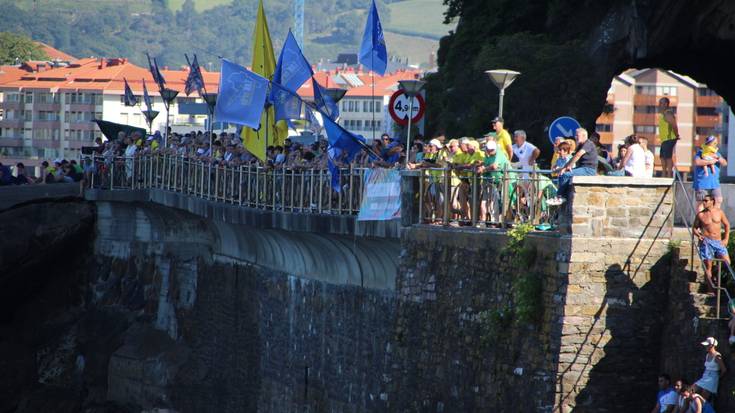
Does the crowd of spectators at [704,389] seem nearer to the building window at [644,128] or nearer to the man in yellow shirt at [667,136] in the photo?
the man in yellow shirt at [667,136]

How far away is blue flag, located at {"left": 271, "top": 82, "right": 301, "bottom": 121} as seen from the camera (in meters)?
29.2

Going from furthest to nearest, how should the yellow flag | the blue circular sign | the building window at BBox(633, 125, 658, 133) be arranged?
the building window at BBox(633, 125, 658, 133) < the yellow flag < the blue circular sign

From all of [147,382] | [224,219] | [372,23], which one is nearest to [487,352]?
[372,23]

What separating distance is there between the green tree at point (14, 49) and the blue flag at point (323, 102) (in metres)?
147

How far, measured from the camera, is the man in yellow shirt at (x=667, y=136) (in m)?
22.0

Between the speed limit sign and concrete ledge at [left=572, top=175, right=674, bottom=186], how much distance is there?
7.17 m

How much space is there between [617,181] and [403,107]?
25.0 ft

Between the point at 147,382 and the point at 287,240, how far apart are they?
27.2 feet


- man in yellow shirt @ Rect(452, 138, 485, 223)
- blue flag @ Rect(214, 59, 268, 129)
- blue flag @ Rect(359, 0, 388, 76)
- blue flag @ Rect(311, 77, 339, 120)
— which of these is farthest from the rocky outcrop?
man in yellow shirt @ Rect(452, 138, 485, 223)

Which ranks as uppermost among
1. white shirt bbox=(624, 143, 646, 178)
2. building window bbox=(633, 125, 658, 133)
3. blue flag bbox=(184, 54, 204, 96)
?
building window bbox=(633, 125, 658, 133)

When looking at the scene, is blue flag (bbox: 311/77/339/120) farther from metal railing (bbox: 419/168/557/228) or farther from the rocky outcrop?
metal railing (bbox: 419/168/557/228)

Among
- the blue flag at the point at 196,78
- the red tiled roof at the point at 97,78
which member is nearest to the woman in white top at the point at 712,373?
the blue flag at the point at 196,78

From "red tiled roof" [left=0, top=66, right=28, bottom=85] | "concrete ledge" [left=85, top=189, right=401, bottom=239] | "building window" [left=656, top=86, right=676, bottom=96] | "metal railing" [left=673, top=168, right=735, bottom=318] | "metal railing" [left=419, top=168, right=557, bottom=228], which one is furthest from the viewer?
"red tiled roof" [left=0, top=66, right=28, bottom=85]

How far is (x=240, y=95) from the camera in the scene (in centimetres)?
2797
